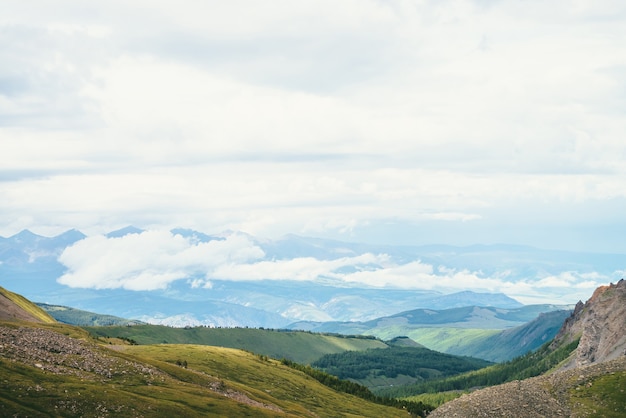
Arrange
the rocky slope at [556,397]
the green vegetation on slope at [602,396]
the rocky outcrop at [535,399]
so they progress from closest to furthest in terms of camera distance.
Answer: the green vegetation on slope at [602,396]
the rocky slope at [556,397]
the rocky outcrop at [535,399]

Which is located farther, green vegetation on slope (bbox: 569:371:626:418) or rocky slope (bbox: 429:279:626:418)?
rocky slope (bbox: 429:279:626:418)

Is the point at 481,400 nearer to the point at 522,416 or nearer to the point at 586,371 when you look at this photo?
the point at 522,416

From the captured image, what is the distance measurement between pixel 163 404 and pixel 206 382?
40677 millimetres

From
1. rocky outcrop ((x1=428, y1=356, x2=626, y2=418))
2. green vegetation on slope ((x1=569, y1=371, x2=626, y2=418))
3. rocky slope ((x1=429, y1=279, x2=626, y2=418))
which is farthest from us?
rocky outcrop ((x1=428, y1=356, x2=626, y2=418))

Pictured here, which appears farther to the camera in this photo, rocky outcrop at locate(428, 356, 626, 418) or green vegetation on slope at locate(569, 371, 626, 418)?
rocky outcrop at locate(428, 356, 626, 418)

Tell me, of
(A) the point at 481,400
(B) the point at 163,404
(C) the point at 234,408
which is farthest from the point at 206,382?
(A) the point at 481,400

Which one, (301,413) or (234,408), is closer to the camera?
(234,408)

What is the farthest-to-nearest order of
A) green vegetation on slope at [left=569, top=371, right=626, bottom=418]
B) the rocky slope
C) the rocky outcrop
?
the rocky outcrop, the rocky slope, green vegetation on slope at [left=569, top=371, right=626, bottom=418]

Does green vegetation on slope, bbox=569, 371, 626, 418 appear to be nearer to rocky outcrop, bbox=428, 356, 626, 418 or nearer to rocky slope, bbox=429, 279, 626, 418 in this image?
rocky slope, bbox=429, 279, 626, 418

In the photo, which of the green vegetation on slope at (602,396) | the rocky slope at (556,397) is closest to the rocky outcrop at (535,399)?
the rocky slope at (556,397)

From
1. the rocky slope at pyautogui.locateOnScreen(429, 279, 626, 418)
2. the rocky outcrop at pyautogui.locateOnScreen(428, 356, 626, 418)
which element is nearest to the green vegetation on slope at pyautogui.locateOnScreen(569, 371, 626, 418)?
the rocky slope at pyautogui.locateOnScreen(429, 279, 626, 418)

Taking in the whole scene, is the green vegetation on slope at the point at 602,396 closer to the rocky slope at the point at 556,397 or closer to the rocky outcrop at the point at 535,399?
the rocky slope at the point at 556,397

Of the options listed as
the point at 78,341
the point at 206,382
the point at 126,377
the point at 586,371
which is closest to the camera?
the point at 126,377

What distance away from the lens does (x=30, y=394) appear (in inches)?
3629
